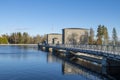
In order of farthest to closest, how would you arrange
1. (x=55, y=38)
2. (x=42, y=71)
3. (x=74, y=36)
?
(x=55, y=38) < (x=74, y=36) < (x=42, y=71)

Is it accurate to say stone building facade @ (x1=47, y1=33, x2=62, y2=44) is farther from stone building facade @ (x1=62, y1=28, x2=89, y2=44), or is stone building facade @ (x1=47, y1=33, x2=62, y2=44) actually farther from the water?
the water

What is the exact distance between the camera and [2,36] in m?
177

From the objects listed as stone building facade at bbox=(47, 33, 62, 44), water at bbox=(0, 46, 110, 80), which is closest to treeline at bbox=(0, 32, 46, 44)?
stone building facade at bbox=(47, 33, 62, 44)

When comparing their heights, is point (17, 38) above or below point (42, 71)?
above

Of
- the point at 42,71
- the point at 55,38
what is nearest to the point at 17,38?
the point at 55,38

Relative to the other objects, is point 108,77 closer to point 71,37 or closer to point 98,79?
point 98,79

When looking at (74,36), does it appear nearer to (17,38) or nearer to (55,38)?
(55,38)

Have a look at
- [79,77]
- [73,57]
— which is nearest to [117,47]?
[79,77]

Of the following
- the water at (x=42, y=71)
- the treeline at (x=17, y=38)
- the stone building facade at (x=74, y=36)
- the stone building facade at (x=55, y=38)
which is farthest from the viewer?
the treeline at (x=17, y=38)

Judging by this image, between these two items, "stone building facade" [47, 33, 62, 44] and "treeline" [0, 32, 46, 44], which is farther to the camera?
"treeline" [0, 32, 46, 44]

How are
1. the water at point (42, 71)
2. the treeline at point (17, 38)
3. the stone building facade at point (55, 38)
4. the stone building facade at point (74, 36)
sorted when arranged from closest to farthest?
the water at point (42, 71) < the stone building facade at point (74, 36) < the stone building facade at point (55, 38) < the treeline at point (17, 38)

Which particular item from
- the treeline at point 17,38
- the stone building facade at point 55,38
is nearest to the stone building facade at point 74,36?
the stone building facade at point 55,38

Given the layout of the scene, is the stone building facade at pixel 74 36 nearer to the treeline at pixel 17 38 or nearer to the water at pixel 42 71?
the water at pixel 42 71

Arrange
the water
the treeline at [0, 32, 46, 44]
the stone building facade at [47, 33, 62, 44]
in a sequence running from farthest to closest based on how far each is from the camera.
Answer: the treeline at [0, 32, 46, 44] < the stone building facade at [47, 33, 62, 44] < the water
